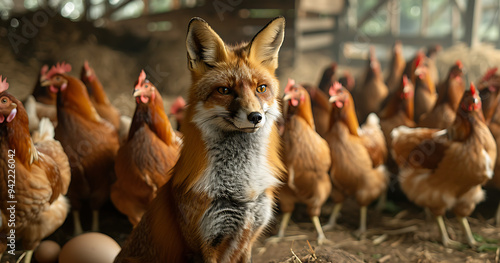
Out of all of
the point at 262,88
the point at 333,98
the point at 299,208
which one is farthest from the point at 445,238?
the point at 262,88

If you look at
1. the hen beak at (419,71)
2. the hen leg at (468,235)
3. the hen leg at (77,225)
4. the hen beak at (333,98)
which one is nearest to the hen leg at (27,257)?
the hen leg at (77,225)

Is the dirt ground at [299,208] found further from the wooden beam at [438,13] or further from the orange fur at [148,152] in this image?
the orange fur at [148,152]

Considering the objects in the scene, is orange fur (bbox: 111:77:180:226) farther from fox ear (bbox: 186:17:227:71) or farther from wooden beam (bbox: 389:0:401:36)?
wooden beam (bbox: 389:0:401:36)

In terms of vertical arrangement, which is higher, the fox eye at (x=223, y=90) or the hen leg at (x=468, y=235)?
the fox eye at (x=223, y=90)

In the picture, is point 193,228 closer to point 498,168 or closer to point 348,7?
point 498,168

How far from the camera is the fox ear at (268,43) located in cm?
175

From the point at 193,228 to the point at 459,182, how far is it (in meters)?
2.54

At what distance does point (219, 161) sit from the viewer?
1.75m

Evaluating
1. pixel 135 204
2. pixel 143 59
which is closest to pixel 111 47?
pixel 143 59

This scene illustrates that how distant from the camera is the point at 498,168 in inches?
139

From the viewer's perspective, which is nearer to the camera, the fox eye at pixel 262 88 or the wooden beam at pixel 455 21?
the fox eye at pixel 262 88

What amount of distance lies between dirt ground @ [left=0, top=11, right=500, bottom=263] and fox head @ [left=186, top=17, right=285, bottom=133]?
51.3 inches

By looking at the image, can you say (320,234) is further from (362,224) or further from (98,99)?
(98,99)

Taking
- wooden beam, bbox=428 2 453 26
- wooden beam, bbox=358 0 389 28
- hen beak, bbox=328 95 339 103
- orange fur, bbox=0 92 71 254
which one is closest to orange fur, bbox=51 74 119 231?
orange fur, bbox=0 92 71 254
